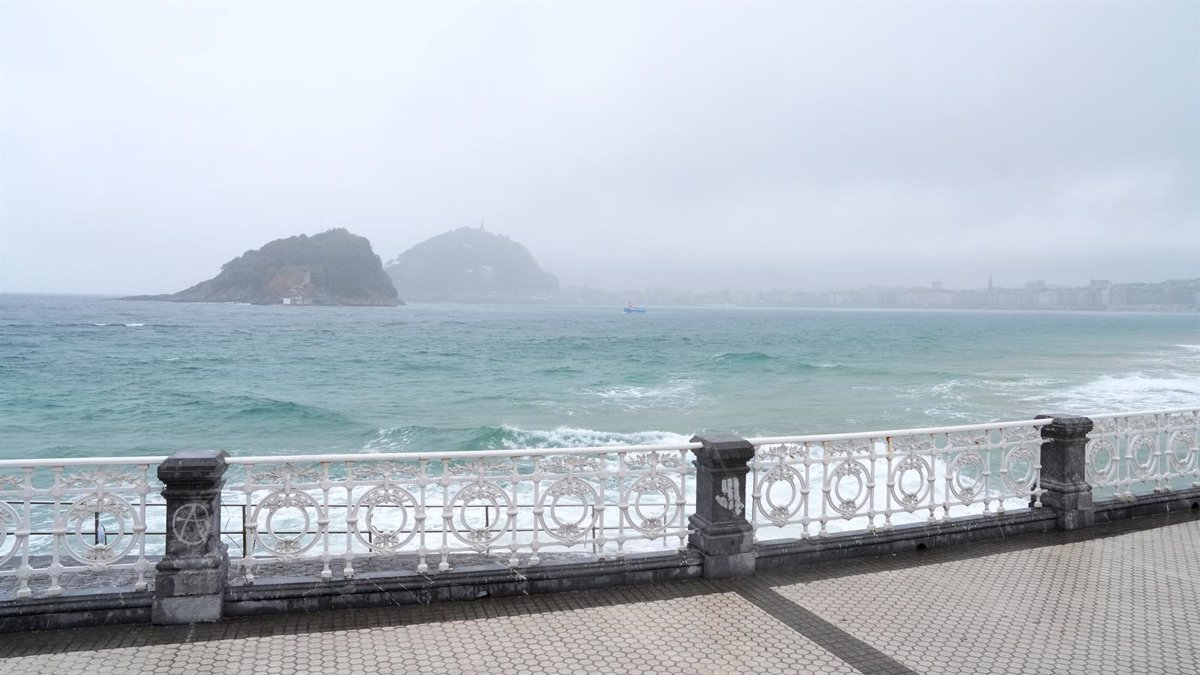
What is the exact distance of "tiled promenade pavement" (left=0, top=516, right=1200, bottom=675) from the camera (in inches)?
165

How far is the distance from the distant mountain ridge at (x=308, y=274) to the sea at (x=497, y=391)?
319 ft

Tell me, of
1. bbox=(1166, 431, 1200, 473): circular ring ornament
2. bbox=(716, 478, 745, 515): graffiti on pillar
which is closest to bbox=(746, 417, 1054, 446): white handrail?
bbox=(716, 478, 745, 515): graffiti on pillar

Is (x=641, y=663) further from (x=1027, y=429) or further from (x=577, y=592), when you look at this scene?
(x=1027, y=429)

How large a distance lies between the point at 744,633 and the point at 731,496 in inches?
46.7

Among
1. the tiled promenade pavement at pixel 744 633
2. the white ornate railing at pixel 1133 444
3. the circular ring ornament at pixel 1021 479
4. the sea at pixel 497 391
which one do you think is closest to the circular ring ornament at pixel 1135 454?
the white ornate railing at pixel 1133 444

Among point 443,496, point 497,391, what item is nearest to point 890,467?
point 443,496

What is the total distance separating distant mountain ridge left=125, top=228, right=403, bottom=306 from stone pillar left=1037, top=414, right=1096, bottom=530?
175 m

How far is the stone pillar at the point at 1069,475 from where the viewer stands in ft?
22.3

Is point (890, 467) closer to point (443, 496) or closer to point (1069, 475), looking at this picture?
point (1069, 475)

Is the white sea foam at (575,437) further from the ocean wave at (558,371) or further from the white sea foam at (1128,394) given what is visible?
the ocean wave at (558,371)

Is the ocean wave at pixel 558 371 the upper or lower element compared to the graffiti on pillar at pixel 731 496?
lower

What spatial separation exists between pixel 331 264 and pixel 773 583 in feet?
595

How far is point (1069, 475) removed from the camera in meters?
6.85

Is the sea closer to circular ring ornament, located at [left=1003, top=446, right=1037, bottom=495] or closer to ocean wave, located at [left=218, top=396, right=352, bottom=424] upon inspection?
ocean wave, located at [left=218, top=396, right=352, bottom=424]
